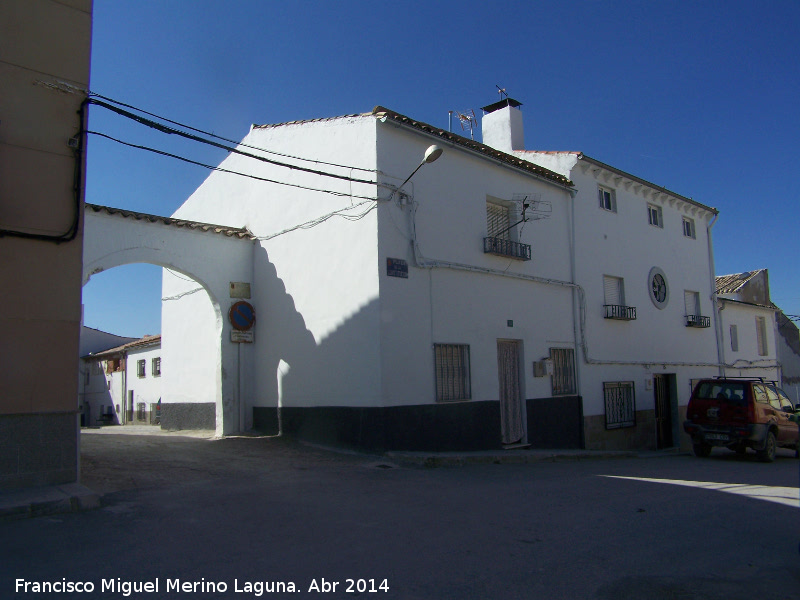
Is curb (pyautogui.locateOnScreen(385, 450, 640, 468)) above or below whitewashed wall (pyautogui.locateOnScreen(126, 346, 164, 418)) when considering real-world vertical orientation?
below

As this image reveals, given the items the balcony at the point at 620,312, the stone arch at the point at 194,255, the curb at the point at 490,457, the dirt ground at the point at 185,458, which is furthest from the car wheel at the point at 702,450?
the stone arch at the point at 194,255

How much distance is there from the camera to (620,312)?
1653 centimetres

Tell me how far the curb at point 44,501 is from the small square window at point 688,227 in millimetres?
19237

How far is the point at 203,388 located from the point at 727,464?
1134cm

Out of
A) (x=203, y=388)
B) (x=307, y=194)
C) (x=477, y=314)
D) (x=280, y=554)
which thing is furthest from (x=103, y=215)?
(x=280, y=554)

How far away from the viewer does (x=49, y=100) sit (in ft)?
24.9

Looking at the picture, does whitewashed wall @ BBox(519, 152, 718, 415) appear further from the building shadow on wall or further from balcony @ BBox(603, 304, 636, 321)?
the building shadow on wall

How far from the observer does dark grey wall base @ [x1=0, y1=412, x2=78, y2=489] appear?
6898 mm

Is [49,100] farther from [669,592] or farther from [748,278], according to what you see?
[748,278]

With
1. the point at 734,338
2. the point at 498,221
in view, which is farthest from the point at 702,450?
the point at 734,338

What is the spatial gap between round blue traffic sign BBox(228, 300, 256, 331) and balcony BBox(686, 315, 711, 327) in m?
13.4

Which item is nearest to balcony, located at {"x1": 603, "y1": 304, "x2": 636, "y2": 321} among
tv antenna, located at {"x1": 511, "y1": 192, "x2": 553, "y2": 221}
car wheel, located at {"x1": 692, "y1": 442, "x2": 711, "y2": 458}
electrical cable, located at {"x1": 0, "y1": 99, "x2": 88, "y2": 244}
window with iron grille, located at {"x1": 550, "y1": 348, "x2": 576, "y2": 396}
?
window with iron grille, located at {"x1": 550, "y1": 348, "x2": 576, "y2": 396}

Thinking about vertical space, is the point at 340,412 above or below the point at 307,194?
below

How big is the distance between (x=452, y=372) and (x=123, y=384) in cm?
1755
